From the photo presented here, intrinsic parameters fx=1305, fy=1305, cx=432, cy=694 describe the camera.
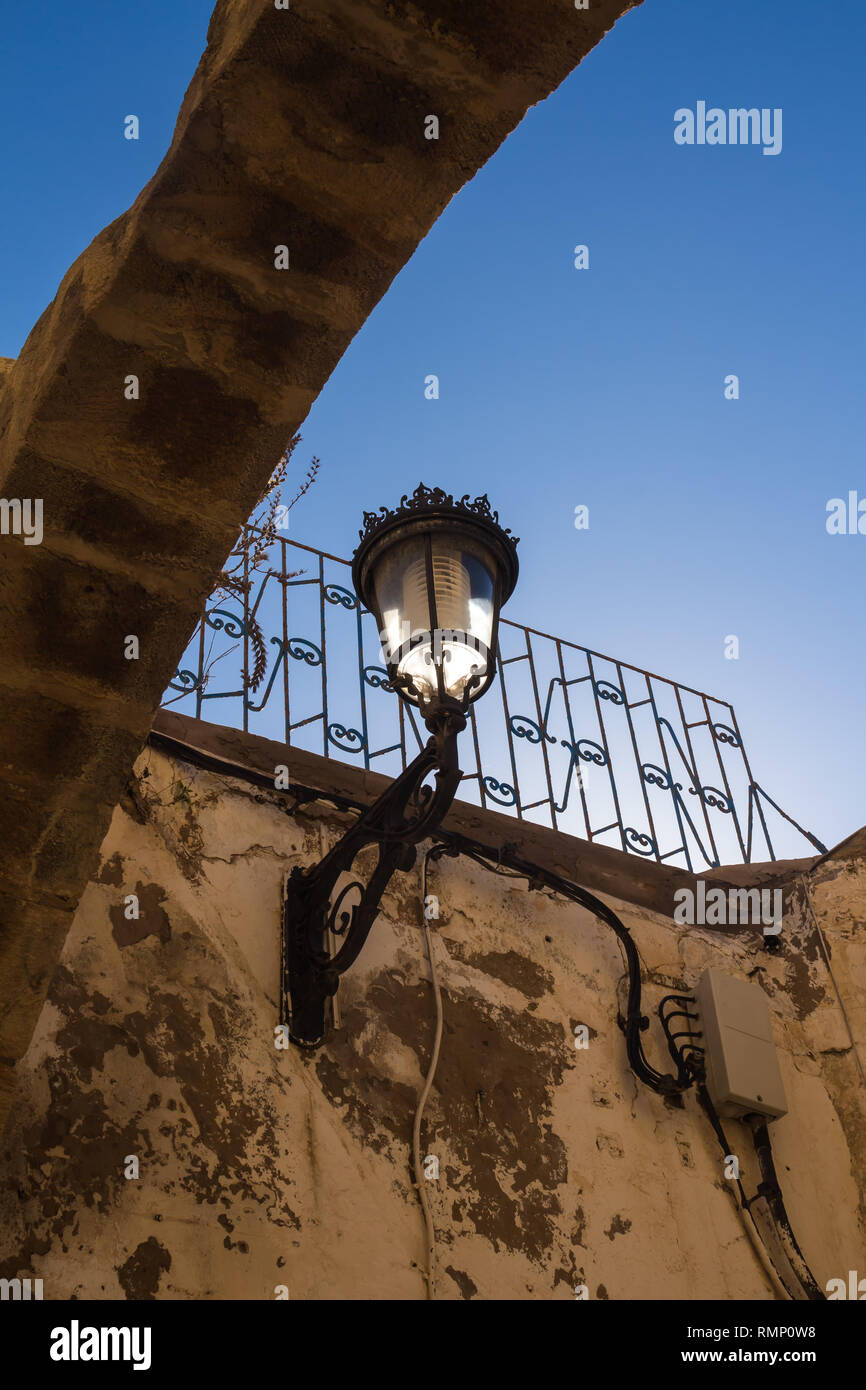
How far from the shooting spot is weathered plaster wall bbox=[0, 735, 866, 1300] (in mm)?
2697

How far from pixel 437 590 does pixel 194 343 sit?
1249 mm

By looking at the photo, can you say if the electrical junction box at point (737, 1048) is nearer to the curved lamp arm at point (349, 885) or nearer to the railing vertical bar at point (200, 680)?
the curved lamp arm at point (349, 885)

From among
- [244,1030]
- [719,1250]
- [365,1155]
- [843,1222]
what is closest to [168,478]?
[244,1030]

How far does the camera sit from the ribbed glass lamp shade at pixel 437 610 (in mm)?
3031

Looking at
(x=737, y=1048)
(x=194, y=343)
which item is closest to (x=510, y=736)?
(x=737, y=1048)

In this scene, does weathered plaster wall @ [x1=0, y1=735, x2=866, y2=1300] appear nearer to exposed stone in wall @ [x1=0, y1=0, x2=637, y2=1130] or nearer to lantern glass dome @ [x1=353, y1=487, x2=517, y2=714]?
exposed stone in wall @ [x1=0, y1=0, x2=637, y2=1130]

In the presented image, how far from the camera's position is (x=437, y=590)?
312cm

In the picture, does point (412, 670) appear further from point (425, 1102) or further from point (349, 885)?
point (425, 1102)

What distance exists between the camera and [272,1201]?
2857 mm

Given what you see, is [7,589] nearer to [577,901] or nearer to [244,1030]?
[244,1030]

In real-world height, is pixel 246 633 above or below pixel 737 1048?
above

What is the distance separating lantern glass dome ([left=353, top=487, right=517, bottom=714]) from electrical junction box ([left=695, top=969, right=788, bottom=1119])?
4.58ft

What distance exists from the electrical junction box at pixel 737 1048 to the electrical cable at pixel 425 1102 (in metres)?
0.87
